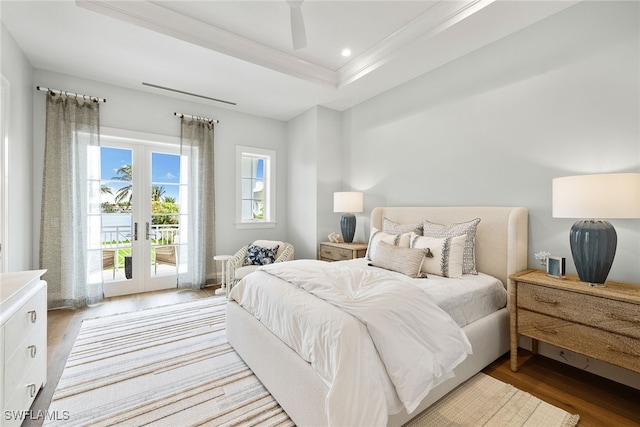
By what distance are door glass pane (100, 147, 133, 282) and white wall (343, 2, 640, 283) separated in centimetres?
376

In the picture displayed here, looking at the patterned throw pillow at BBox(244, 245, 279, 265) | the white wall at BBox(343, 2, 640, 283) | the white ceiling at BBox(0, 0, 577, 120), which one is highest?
the white ceiling at BBox(0, 0, 577, 120)

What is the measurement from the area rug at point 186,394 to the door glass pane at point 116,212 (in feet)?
4.62

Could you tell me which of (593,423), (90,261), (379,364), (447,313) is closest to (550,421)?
(593,423)

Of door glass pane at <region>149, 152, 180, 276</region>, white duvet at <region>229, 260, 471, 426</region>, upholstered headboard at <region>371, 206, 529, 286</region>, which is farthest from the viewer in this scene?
door glass pane at <region>149, 152, 180, 276</region>

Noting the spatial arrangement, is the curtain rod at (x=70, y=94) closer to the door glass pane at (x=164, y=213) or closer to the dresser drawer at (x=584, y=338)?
the door glass pane at (x=164, y=213)

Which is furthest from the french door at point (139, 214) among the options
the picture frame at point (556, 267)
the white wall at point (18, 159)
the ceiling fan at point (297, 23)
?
the picture frame at point (556, 267)

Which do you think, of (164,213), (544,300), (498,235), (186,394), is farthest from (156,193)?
(544,300)

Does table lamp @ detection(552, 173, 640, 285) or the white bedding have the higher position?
table lamp @ detection(552, 173, 640, 285)

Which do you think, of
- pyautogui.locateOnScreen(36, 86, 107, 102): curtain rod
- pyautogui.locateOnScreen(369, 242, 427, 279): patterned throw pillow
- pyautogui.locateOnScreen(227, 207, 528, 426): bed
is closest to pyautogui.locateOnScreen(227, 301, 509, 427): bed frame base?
pyautogui.locateOnScreen(227, 207, 528, 426): bed

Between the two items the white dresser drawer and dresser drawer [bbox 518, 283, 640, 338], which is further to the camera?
dresser drawer [bbox 518, 283, 640, 338]

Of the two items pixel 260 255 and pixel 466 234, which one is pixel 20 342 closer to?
pixel 260 255

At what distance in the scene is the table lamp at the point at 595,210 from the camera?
1.66 metres

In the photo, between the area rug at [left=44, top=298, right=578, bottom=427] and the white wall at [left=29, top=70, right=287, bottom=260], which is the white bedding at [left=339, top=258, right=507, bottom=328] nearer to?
the area rug at [left=44, top=298, right=578, bottom=427]

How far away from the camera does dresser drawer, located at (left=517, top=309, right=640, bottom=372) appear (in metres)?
1.60
